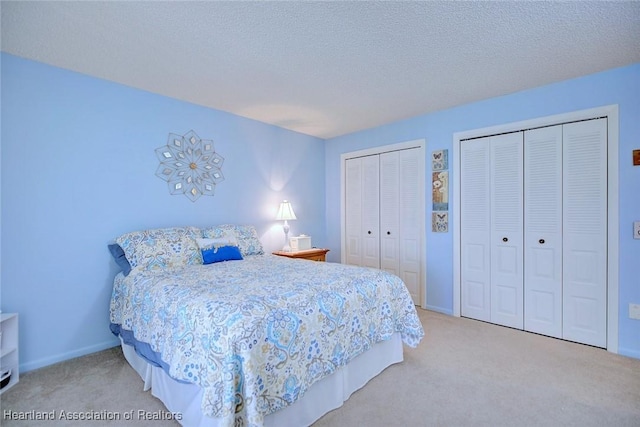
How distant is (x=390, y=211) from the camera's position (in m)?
3.92

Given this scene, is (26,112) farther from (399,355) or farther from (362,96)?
(399,355)

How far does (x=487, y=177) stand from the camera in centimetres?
313

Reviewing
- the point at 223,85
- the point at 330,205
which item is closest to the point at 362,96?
the point at 223,85

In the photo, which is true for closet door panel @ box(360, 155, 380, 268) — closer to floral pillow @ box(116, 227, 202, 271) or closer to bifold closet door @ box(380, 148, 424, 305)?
bifold closet door @ box(380, 148, 424, 305)

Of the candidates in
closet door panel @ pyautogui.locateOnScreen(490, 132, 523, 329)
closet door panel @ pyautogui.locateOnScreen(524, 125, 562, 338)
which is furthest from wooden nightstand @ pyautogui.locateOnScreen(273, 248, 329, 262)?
closet door panel @ pyautogui.locateOnScreen(524, 125, 562, 338)

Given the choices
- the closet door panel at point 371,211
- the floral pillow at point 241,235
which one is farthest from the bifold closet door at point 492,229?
the floral pillow at point 241,235

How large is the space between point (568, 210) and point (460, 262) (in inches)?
43.2

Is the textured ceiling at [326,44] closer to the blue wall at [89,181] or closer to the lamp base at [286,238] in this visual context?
the blue wall at [89,181]

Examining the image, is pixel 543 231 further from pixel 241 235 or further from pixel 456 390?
pixel 241 235

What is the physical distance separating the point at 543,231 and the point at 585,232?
11.8 inches

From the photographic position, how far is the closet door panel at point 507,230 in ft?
9.70

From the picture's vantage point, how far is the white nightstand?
2008mm

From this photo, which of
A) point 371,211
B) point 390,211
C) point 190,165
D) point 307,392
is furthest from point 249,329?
point 371,211

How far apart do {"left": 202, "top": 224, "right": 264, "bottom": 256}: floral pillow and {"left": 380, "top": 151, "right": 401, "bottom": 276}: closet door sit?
1705 millimetres
